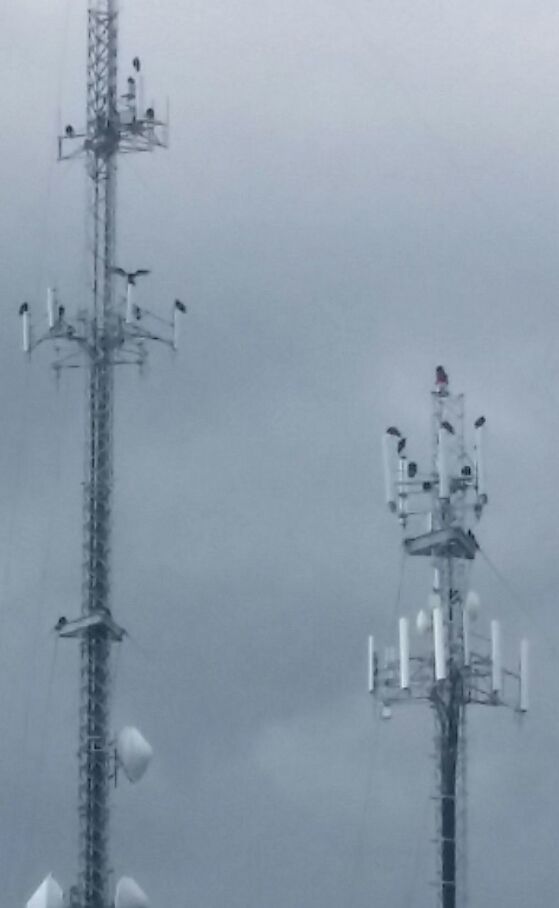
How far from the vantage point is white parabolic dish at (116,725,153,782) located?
129 m

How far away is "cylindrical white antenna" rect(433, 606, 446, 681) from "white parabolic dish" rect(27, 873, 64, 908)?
11513 millimetres

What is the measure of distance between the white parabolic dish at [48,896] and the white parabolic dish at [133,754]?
3496mm

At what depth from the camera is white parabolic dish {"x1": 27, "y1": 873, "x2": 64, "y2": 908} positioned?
12838 centimetres

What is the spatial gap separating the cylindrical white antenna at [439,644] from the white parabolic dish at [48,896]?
11513mm

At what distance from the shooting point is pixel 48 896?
128 m

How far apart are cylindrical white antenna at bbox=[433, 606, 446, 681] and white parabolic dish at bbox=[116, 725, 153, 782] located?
327 inches

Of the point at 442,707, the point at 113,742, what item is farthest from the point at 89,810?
the point at 442,707

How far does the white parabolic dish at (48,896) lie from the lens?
128 m

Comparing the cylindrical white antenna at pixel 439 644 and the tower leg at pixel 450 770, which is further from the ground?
the cylindrical white antenna at pixel 439 644

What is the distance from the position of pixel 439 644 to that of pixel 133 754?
8894mm

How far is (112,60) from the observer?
13325cm

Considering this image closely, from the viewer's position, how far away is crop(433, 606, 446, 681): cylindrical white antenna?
12638cm

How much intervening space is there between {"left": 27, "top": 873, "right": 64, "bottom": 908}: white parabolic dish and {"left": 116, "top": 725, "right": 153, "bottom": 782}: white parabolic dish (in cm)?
350

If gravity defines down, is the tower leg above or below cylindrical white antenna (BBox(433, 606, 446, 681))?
below
